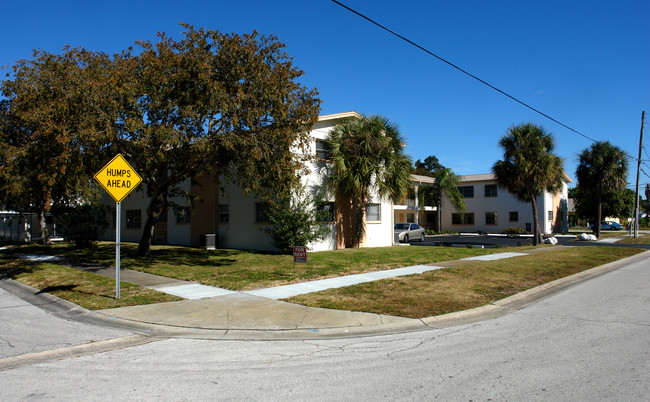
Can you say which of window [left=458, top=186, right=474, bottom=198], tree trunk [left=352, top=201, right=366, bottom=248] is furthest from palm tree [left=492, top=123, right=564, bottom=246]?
window [left=458, top=186, right=474, bottom=198]

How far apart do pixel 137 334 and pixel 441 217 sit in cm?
4405

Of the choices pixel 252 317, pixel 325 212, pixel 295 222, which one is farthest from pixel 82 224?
pixel 252 317

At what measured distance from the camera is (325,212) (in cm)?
2025

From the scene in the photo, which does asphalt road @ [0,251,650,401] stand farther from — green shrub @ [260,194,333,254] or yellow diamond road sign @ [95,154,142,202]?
green shrub @ [260,194,333,254]

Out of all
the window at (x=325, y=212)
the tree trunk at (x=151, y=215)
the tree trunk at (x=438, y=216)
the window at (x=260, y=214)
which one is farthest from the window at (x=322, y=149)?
the tree trunk at (x=438, y=216)

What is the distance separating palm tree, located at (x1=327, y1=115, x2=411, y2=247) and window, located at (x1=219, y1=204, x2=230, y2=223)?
5830 mm

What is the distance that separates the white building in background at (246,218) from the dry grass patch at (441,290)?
846 centimetres

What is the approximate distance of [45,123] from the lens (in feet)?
37.6

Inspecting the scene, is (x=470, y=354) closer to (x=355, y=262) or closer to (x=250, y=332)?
(x=250, y=332)

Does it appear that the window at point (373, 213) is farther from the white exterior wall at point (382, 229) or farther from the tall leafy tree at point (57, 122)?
the tall leafy tree at point (57, 122)

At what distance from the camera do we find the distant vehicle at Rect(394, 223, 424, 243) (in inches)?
1240

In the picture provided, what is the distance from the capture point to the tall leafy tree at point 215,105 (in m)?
13.2

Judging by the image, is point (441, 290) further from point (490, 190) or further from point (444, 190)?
point (490, 190)

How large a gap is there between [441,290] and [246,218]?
13471 millimetres
